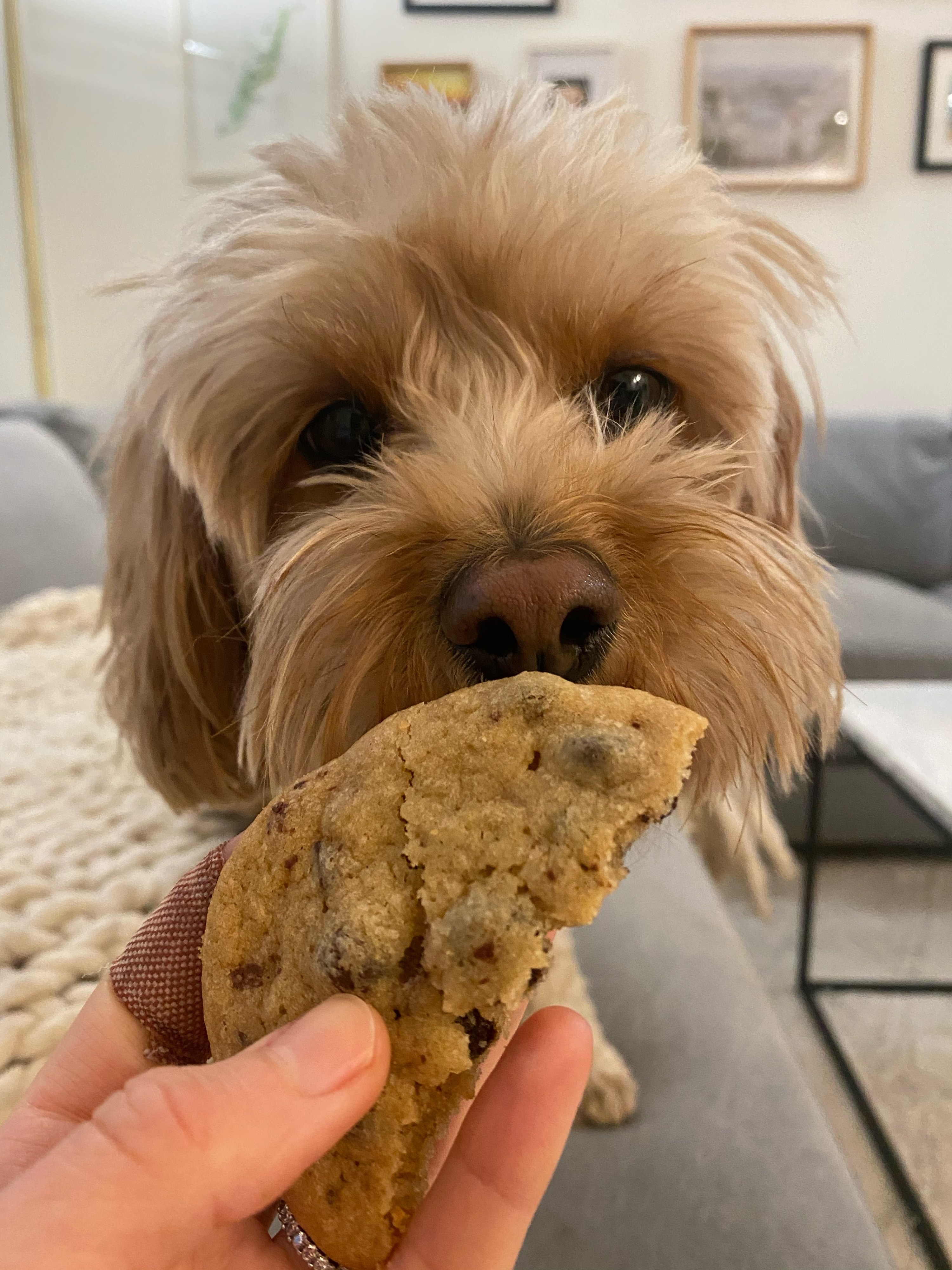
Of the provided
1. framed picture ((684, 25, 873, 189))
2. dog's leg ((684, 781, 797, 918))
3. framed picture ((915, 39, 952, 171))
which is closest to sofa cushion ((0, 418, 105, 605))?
dog's leg ((684, 781, 797, 918))

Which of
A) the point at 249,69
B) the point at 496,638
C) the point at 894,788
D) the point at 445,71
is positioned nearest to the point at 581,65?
the point at 445,71

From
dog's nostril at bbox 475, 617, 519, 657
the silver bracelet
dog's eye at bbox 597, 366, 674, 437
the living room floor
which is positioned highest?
dog's eye at bbox 597, 366, 674, 437

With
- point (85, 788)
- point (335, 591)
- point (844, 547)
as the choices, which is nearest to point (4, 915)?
point (85, 788)

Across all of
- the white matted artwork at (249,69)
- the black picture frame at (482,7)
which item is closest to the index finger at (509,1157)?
the white matted artwork at (249,69)

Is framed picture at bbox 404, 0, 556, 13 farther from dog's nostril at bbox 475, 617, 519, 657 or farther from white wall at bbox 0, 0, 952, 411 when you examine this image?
dog's nostril at bbox 475, 617, 519, 657

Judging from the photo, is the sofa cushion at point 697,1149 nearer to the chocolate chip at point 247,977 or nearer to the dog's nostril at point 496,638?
the dog's nostril at point 496,638

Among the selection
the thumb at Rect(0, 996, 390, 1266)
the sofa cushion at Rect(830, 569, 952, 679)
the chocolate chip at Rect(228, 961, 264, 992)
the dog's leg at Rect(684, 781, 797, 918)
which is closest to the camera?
the thumb at Rect(0, 996, 390, 1266)
